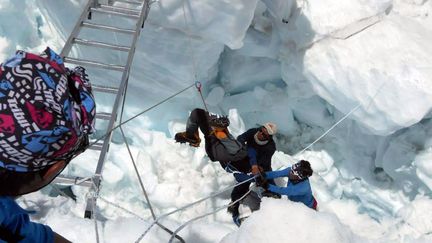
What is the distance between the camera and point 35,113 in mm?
846

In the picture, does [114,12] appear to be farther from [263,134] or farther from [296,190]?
[296,190]

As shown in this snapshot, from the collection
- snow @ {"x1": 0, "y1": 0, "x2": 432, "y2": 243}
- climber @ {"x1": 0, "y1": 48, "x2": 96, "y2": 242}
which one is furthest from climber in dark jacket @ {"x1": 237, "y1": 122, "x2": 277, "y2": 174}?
climber @ {"x1": 0, "y1": 48, "x2": 96, "y2": 242}

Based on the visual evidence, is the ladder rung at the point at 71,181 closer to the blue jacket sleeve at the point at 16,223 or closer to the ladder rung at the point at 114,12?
the blue jacket sleeve at the point at 16,223

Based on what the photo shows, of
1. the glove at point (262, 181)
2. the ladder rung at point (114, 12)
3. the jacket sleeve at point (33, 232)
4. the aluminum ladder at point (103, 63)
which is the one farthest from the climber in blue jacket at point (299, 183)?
the jacket sleeve at point (33, 232)

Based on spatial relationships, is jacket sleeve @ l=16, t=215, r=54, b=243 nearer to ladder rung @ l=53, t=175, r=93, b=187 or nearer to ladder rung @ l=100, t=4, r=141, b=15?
ladder rung @ l=53, t=175, r=93, b=187

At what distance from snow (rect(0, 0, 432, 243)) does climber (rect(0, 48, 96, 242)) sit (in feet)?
6.88

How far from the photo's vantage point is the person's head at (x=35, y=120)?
836mm

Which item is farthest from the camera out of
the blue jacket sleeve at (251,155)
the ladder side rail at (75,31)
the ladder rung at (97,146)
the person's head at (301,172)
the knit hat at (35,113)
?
the blue jacket sleeve at (251,155)

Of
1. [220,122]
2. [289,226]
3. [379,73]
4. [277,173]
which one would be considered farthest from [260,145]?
[289,226]

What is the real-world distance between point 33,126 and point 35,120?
0.04 ft


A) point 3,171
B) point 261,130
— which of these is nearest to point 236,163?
point 261,130

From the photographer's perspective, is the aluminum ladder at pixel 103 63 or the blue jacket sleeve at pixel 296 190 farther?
the blue jacket sleeve at pixel 296 190

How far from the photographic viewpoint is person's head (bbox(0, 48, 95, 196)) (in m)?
0.84

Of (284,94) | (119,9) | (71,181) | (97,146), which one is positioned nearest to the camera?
(71,181)
